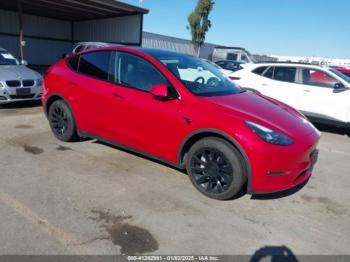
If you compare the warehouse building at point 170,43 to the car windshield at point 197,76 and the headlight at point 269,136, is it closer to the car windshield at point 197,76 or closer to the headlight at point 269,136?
the car windshield at point 197,76

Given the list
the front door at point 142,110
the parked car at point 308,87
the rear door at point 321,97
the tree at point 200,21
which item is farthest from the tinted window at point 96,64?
the tree at point 200,21

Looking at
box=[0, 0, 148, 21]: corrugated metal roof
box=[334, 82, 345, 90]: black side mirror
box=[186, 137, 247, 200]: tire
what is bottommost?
box=[186, 137, 247, 200]: tire

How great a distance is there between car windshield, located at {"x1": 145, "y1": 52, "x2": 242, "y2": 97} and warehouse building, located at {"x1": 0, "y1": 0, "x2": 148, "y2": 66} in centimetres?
1476

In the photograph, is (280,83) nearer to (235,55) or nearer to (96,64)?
(96,64)

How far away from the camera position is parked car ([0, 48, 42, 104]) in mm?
7403

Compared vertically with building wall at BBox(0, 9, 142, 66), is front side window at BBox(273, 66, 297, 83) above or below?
below

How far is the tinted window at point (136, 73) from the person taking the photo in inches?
Result: 155

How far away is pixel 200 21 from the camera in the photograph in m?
34.0

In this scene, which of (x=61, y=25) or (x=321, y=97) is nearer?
(x=321, y=97)

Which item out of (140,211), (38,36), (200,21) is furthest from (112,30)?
(140,211)

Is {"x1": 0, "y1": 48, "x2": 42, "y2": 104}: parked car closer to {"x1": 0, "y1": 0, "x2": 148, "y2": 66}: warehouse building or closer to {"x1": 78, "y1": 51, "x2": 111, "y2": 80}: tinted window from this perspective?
{"x1": 78, "y1": 51, "x2": 111, "y2": 80}: tinted window

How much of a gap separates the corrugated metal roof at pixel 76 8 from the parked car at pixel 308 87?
12713 mm

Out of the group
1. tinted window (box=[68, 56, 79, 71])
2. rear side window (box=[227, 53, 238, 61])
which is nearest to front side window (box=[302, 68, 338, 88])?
tinted window (box=[68, 56, 79, 71])

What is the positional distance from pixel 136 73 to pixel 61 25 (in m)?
25.2
